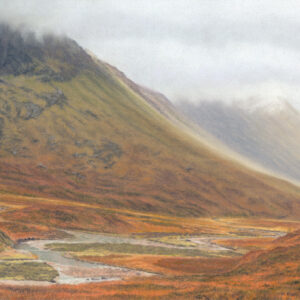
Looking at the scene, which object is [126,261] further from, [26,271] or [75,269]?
[26,271]

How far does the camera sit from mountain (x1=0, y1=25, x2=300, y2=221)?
142625 millimetres

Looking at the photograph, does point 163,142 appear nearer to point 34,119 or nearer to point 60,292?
point 34,119

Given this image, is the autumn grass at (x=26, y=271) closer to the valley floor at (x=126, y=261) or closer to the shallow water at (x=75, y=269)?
the valley floor at (x=126, y=261)

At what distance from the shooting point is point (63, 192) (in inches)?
5241

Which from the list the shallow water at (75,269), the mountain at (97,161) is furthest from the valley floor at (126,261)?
the mountain at (97,161)

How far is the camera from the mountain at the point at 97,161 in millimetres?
142625

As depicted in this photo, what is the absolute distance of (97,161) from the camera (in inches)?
6373

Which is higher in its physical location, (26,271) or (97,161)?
(97,161)

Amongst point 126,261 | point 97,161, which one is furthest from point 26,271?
point 97,161

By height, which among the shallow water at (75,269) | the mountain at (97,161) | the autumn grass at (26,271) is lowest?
the shallow water at (75,269)

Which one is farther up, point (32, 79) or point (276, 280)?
point (32, 79)

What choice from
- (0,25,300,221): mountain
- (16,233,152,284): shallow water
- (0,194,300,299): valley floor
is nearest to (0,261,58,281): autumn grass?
(0,194,300,299): valley floor

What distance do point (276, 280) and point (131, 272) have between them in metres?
18.8

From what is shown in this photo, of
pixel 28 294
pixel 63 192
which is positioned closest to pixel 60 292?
pixel 28 294
